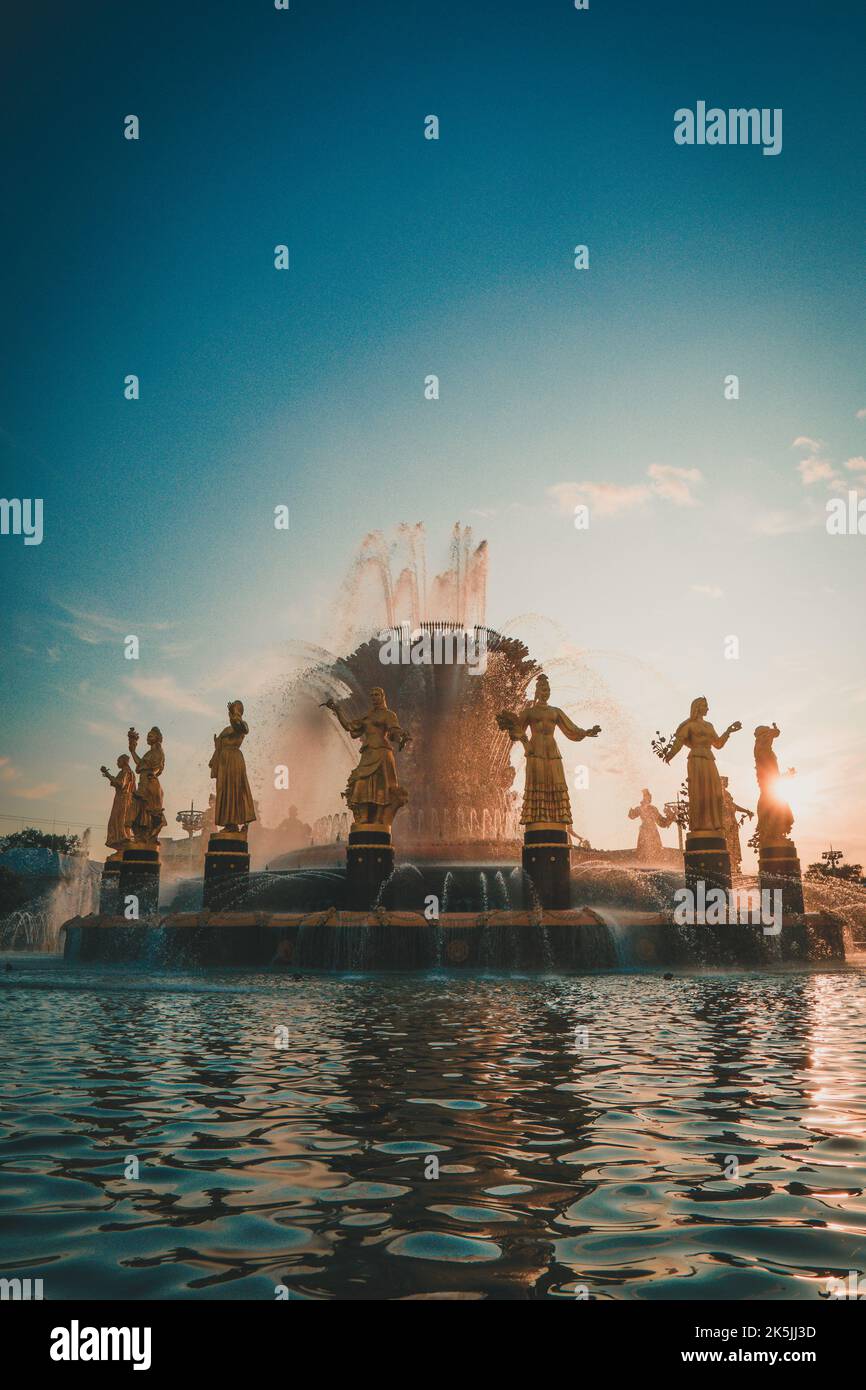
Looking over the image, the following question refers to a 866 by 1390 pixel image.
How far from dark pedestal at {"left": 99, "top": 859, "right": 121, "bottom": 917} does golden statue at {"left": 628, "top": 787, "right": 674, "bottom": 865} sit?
17559 mm

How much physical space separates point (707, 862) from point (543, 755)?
4.28 metres

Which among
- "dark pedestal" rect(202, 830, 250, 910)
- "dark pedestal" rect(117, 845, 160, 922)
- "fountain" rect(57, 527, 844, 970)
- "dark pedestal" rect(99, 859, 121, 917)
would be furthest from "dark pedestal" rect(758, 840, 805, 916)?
"dark pedestal" rect(99, 859, 121, 917)

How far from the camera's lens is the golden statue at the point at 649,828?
3688 cm

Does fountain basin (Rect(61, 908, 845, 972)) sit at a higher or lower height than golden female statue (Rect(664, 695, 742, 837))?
lower

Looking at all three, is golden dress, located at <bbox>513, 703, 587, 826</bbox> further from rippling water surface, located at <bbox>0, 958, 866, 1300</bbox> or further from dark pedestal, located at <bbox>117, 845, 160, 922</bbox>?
rippling water surface, located at <bbox>0, 958, 866, 1300</bbox>

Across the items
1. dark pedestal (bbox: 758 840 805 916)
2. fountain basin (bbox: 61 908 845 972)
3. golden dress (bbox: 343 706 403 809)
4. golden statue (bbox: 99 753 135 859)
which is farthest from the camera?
golden statue (bbox: 99 753 135 859)

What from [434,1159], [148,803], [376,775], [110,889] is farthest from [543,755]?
[434,1159]

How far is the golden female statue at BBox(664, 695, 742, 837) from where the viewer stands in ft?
74.8

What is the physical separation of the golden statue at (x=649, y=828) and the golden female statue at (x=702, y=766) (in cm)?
1322

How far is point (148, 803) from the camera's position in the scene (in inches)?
1002

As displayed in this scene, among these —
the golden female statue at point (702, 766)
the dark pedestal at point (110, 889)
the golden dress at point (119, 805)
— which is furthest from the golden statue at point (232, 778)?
the golden female statue at point (702, 766)

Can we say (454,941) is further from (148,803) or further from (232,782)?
(148,803)
